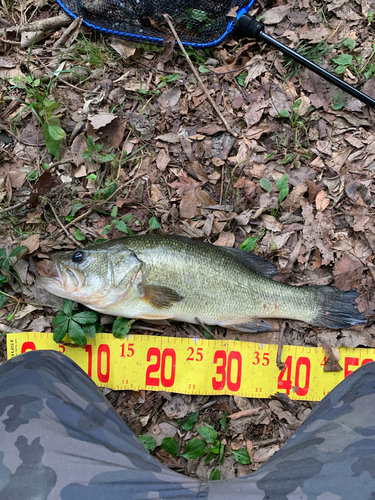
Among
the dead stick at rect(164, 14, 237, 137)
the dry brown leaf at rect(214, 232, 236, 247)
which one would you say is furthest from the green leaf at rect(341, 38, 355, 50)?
the dry brown leaf at rect(214, 232, 236, 247)

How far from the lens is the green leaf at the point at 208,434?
3.18m

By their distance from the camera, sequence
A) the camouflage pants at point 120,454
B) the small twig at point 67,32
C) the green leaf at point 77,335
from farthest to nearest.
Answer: the small twig at point 67,32, the green leaf at point 77,335, the camouflage pants at point 120,454

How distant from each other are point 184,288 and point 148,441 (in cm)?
144

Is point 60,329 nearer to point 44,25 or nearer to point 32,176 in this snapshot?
point 32,176

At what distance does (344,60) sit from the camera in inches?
143

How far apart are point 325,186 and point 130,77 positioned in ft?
7.68

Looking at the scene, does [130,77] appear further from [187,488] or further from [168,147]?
[187,488]

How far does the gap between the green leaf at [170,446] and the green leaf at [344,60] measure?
407 cm

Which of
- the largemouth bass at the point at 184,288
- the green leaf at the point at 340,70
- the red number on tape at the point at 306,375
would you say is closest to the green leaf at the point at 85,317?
the largemouth bass at the point at 184,288

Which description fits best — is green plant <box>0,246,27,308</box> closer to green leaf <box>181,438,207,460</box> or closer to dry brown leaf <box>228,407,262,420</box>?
green leaf <box>181,438,207,460</box>

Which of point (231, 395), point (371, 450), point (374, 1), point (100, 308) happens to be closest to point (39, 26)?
point (100, 308)

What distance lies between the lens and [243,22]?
347 cm

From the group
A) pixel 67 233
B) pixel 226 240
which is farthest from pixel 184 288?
pixel 67 233

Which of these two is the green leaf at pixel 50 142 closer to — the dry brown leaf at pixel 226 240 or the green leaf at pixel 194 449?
the dry brown leaf at pixel 226 240
